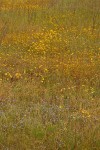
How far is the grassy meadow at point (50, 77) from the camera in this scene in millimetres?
5023

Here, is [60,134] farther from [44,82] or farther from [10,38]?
[10,38]

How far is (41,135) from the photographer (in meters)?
5.09

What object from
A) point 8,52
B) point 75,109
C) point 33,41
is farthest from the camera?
point 33,41

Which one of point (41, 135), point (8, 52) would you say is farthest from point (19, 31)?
point (41, 135)

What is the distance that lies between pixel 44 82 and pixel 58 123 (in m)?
2.08

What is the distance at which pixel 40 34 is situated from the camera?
10.4 m

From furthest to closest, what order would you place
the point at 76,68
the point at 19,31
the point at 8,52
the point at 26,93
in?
1. the point at 19,31
2. the point at 8,52
3. the point at 76,68
4. the point at 26,93

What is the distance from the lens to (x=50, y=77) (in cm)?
757

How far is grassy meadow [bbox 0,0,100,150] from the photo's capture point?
5.02 metres

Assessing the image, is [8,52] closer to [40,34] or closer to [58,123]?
[40,34]

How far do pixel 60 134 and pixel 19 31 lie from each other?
642cm

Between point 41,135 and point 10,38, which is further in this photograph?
point 10,38

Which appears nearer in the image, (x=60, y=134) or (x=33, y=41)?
(x=60, y=134)

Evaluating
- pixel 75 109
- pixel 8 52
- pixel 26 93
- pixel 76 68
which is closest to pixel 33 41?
pixel 8 52
